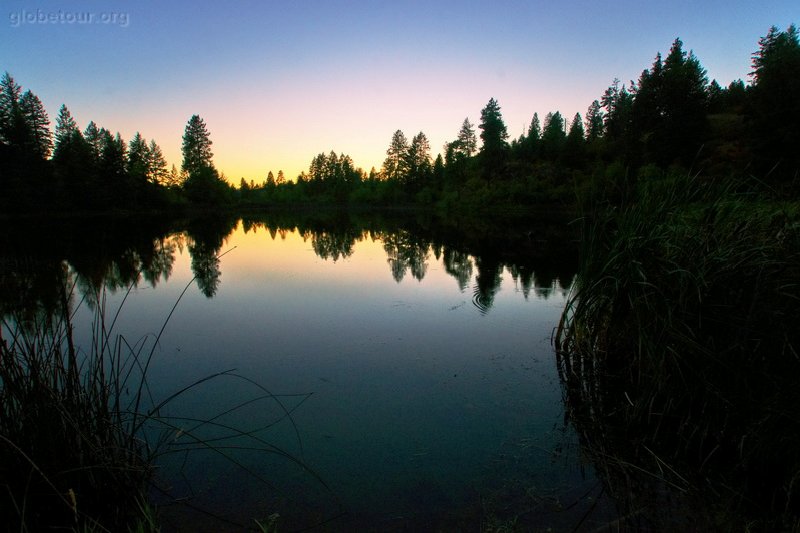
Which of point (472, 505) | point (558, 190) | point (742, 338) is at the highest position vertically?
point (558, 190)

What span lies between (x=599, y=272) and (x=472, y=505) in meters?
3.26

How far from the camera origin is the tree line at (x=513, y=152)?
30266 mm

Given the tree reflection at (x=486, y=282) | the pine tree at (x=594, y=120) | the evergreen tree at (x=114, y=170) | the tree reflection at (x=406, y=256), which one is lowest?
the tree reflection at (x=486, y=282)

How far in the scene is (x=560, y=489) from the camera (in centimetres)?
338

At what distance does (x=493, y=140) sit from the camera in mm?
66812

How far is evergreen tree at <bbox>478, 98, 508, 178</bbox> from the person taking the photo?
66000 millimetres

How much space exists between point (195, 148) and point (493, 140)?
4930 cm

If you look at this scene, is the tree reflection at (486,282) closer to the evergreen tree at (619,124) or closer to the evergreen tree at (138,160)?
the evergreen tree at (619,124)

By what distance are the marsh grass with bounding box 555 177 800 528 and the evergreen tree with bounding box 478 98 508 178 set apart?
63473 mm

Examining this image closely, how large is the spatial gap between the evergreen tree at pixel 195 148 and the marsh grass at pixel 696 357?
231 feet

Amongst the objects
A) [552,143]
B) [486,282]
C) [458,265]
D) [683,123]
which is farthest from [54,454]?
[552,143]

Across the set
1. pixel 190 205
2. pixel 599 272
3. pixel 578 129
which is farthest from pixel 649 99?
pixel 190 205

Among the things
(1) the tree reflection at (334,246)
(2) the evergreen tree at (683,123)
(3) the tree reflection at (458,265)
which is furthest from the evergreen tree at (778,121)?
(1) the tree reflection at (334,246)

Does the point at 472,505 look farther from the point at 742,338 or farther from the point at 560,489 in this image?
the point at 742,338
